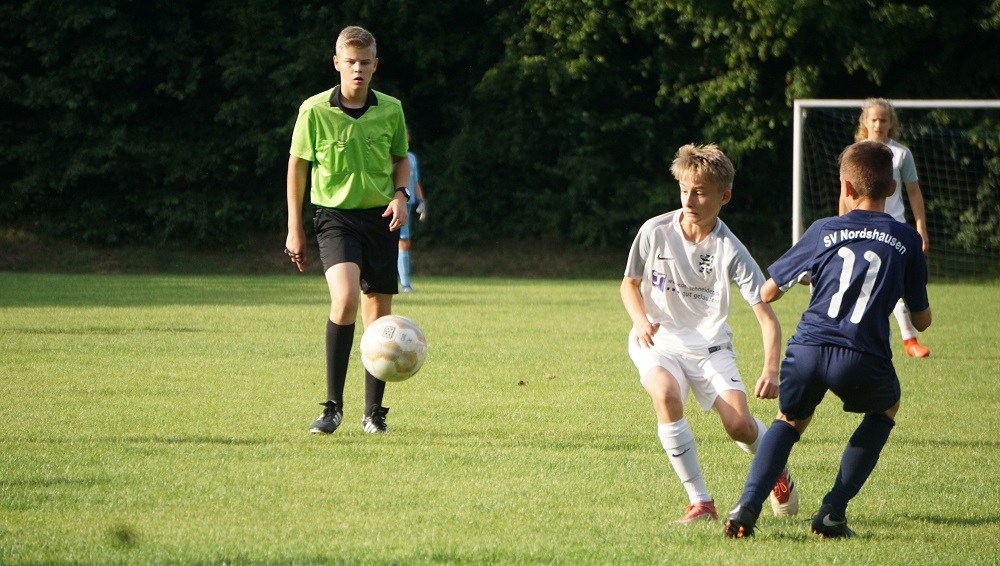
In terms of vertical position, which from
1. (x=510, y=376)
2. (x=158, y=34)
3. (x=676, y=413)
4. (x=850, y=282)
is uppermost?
(x=158, y=34)

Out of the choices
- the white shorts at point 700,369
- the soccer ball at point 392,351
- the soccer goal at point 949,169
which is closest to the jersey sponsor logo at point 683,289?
the white shorts at point 700,369

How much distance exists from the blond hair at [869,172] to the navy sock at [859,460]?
78 centimetres

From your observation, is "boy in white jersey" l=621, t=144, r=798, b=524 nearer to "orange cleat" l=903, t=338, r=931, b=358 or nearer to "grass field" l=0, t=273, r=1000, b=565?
"grass field" l=0, t=273, r=1000, b=565

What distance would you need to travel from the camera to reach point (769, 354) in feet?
14.2

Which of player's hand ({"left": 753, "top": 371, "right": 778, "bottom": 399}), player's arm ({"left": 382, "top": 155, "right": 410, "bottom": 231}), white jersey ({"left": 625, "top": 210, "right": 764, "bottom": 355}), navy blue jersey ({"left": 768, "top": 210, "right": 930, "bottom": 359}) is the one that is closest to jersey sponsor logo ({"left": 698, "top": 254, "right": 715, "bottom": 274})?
white jersey ({"left": 625, "top": 210, "right": 764, "bottom": 355})

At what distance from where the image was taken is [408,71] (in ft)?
94.5

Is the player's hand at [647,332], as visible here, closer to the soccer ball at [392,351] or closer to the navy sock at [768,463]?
the navy sock at [768,463]

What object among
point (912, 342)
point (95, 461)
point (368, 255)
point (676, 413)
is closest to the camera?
point (676, 413)

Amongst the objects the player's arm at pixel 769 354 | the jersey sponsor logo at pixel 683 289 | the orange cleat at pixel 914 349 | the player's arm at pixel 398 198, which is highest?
the player's arm at pixel 398 198

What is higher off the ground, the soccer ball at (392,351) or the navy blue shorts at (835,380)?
the navy blue shorts at (835,380)

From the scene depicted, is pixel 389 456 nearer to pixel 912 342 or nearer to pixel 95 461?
pixel 95 461

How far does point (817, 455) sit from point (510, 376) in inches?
122

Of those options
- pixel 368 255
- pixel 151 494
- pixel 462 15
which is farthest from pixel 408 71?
pixel 151 494

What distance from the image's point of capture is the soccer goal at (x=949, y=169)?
23.3 m
